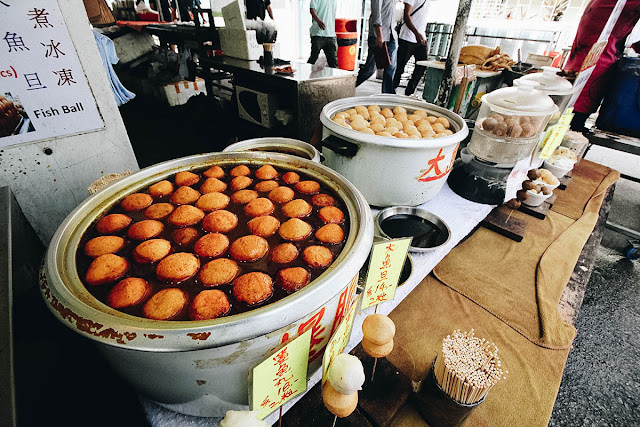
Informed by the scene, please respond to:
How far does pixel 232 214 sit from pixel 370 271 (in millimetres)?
865

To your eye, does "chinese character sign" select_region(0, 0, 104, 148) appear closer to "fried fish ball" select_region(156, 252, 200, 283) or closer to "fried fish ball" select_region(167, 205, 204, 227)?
"fried fish ball" select_region(167, 205, 204, 227)

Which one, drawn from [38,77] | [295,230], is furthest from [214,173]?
[38,77]

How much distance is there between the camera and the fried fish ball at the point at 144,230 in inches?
62.0

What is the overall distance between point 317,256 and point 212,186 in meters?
0.94

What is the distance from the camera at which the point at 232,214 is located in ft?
5.81

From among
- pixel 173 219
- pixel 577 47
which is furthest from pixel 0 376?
pixel 577 47

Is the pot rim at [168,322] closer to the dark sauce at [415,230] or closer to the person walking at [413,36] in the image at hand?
the dark sauce at [415,230]

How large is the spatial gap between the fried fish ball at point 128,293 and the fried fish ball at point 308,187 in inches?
40.4

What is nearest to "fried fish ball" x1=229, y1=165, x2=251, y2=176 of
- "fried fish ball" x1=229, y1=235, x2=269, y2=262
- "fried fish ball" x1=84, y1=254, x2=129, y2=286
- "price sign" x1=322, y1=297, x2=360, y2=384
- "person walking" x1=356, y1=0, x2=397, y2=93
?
"fried fish ball" x1=229, y1=235, x2=269, y2=262

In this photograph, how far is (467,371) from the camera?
1414mm

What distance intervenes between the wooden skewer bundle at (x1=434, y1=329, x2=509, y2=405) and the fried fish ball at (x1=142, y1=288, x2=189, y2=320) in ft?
4.12

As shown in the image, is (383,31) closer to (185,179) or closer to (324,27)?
(324,27)

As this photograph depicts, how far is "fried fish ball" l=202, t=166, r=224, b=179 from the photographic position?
208 centimetres

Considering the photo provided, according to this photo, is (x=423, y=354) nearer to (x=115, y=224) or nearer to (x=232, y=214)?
(x=232, y=214)
